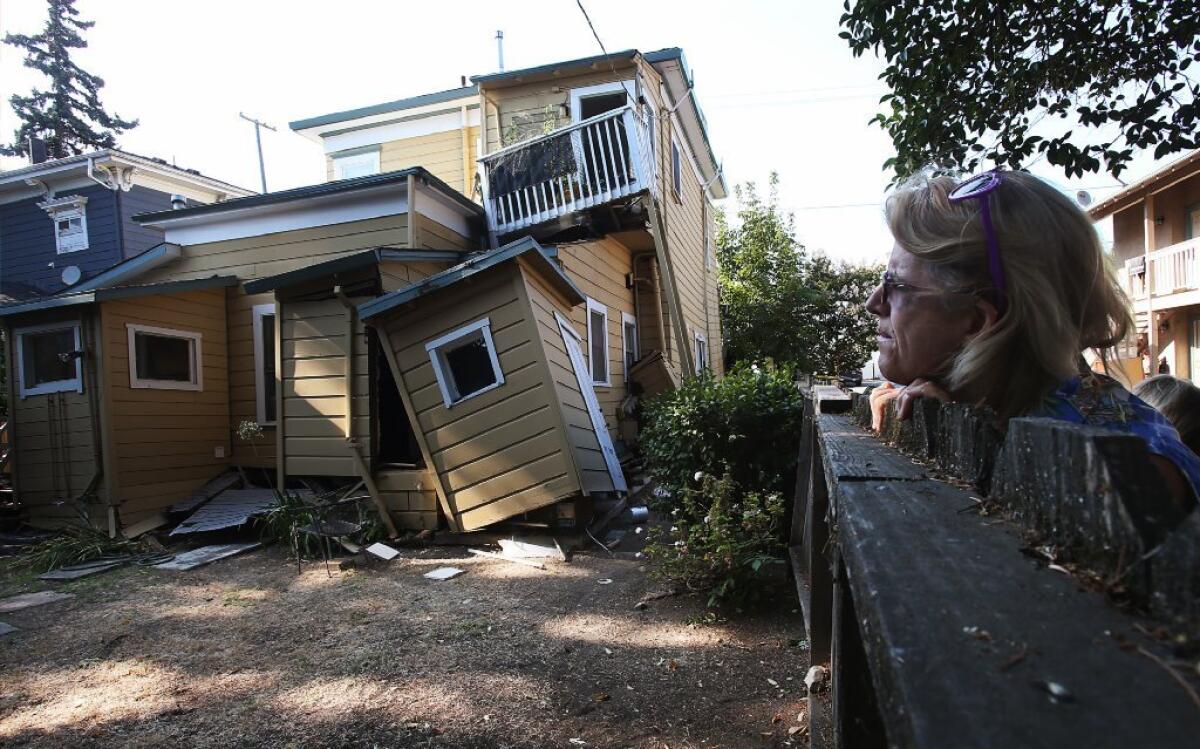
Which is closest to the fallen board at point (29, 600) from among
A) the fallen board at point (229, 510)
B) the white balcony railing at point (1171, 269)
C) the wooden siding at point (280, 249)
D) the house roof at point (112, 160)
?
the fallen board at point (229, 510)

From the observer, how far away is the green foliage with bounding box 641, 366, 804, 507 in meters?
5.20

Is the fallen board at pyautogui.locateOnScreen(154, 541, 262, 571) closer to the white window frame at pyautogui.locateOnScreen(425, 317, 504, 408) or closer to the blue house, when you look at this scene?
the white window frame at pyautogui.locateOnScreen(425, 317, 504, 408)

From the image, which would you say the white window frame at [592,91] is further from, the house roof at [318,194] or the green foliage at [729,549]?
the green foliage at [729,549]

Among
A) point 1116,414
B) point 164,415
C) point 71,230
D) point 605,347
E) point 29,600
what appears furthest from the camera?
point 71,230

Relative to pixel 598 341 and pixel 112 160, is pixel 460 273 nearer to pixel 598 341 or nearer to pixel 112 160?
pixel 598 341

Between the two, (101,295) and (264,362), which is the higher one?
(101,295)

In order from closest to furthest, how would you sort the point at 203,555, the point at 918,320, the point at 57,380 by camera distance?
the point at 918,320 < the point at 203,555 < the point at 57,380

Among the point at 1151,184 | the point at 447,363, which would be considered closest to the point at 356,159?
the point at 447,363

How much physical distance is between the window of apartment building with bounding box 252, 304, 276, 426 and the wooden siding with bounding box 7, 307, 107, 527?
191 cm

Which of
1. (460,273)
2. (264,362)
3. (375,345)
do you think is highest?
(460,273)

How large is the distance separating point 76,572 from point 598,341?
289 inches

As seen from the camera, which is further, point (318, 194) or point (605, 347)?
point (605, 347)

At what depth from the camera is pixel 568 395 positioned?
713cm

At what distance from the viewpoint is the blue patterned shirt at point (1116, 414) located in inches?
42.9
